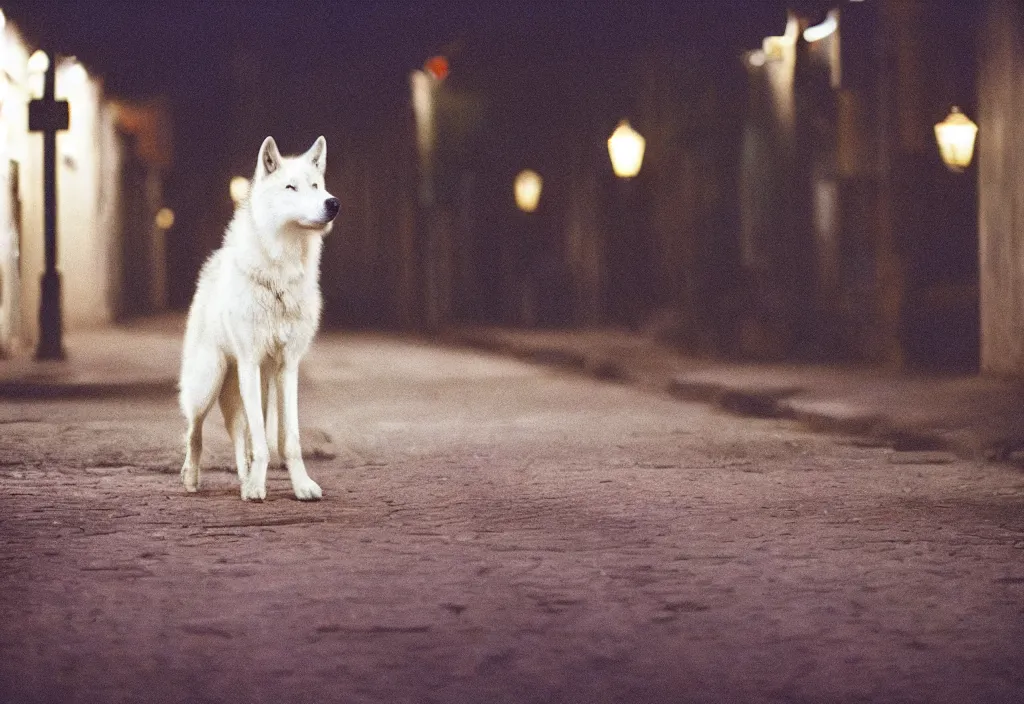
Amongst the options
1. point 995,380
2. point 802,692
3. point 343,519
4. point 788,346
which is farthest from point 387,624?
point 788,346

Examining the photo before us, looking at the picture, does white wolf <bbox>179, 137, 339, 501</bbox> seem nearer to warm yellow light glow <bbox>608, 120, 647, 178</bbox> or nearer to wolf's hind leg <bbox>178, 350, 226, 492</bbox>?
wolf's hind leg <bbox>178, 350, 226, 492</bbox>

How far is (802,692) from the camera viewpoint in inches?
180

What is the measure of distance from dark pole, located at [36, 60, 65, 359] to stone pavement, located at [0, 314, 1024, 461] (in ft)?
0.83

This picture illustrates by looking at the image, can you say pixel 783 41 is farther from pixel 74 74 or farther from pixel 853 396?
pixel 74 74

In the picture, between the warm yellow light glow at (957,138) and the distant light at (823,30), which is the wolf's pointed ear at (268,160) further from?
the distant light at (823,30)

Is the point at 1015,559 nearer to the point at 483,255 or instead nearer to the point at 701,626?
the point at 701,626

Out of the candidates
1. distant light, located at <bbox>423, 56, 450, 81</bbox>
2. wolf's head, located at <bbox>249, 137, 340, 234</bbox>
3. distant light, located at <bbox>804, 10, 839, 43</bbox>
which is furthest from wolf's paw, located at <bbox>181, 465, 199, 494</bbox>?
distant light, located at <bbox>423, 56, 450, 81</bbox>

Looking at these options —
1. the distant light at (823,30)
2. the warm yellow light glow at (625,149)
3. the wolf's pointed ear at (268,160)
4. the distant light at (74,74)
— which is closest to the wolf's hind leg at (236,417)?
the wolf's pointed ear at (268,160)

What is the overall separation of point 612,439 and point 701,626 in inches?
247

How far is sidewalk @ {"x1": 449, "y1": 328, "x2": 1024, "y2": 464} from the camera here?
11291 mm

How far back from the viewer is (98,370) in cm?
1672

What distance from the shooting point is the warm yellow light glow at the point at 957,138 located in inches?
632

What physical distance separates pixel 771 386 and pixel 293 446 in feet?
25.2

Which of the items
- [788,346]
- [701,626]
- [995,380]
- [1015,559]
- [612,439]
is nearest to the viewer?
[701,626]
